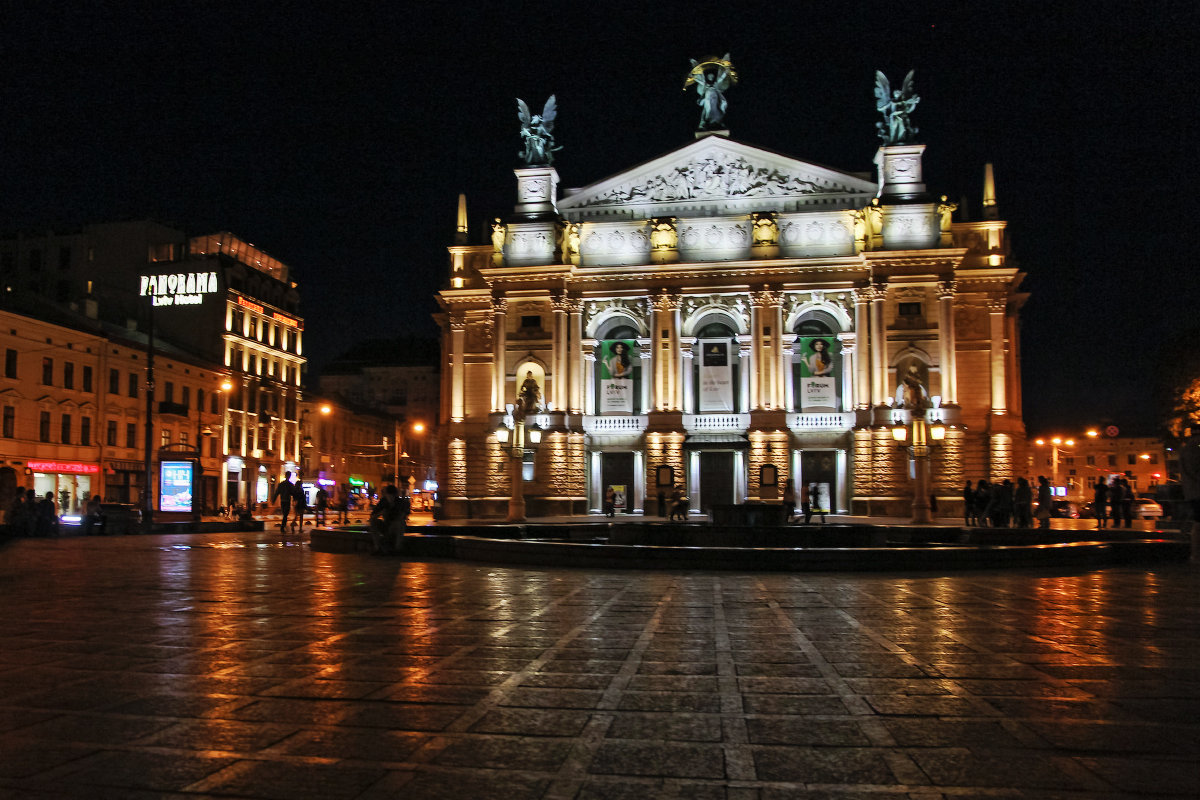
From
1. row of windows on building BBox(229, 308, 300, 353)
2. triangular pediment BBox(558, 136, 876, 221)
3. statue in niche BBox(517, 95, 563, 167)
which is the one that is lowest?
row of windows on building BBox(229, 308, 300, 353)

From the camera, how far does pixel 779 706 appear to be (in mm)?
6266

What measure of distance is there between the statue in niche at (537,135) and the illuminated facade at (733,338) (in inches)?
42.7

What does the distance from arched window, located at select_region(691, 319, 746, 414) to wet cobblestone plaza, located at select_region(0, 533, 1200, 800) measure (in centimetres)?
4065

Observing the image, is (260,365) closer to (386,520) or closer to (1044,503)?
(386,520)

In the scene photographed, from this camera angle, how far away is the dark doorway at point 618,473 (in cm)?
5475

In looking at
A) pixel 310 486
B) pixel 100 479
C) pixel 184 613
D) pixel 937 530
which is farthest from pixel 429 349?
pixel 184 613

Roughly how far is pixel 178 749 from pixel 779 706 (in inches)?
141

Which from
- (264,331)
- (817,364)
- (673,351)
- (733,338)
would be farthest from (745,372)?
Result: (264,331)

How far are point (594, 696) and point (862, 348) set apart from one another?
159ft

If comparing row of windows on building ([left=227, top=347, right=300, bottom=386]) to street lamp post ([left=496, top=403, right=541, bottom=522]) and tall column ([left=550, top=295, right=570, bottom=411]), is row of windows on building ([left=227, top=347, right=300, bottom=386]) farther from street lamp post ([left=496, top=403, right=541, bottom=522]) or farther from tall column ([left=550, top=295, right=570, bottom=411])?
street lamp post ([left=496, top=403, right=541, bottom=522])

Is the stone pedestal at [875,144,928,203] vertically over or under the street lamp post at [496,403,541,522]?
over

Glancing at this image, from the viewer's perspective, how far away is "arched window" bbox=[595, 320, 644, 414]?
54250mm

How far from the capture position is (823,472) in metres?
53.1

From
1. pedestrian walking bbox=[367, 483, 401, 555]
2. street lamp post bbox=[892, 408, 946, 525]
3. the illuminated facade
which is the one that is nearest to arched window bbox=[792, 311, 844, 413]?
the illuminated facade
